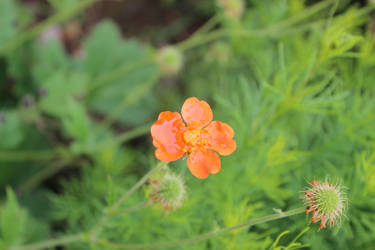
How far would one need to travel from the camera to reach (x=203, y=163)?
34.7 inches

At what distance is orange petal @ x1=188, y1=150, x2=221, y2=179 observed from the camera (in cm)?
85

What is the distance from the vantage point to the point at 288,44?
7.38ft

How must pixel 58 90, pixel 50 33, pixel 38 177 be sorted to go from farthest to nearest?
pixel 50 33 → pixel 38 177 → pixel 58 90

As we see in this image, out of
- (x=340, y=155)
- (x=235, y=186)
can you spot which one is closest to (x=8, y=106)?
(x=235, y=186)

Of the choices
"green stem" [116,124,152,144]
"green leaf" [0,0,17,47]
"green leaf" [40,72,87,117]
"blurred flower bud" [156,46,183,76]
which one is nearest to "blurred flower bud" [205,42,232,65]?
"blurred flower bud" [156,46,183,76]

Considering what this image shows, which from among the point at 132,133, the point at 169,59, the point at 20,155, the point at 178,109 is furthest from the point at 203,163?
the point at 178,109

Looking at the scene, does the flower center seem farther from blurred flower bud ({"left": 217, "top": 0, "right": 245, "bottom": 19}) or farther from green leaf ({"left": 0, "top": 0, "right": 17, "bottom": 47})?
green leaf ({"left": 0, "top": 0, "right": 17, "bottom": 47})

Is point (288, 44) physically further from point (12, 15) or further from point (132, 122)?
point (12, 15)

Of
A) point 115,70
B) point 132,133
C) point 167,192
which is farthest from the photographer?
point 115,70

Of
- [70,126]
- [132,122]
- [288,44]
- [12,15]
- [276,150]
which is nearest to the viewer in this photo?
[276,150]

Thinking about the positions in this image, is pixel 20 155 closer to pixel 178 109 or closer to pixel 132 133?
pixel 132 133

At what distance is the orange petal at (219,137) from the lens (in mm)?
895

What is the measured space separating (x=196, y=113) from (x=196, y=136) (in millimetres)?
63

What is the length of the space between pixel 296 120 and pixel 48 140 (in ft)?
4.97
